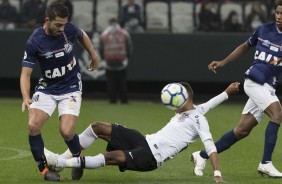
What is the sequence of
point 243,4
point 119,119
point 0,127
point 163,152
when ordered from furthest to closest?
point 243,4 < point 119,119 < point 0,127 < point 163,152

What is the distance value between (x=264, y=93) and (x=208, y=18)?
11.3m

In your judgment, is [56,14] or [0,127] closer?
[56,14]

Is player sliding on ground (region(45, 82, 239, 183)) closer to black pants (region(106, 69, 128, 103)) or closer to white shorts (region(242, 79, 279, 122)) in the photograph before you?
white shorts (region(242, 79, 279, 122))

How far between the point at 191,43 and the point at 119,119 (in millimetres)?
4664

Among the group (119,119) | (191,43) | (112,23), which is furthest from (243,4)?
(119,119)

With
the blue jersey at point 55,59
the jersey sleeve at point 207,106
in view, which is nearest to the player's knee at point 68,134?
the blue jersey at point 55,59

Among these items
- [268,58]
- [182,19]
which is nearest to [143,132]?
[268,58]

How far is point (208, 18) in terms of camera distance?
22.0 m

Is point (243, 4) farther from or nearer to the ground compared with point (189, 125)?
nearer to the ground

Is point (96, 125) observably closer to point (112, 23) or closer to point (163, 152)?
point (163, 152)

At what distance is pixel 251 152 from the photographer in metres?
13.2

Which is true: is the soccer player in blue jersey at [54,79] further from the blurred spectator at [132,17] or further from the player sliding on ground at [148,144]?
the blurred spectator at [132,17]

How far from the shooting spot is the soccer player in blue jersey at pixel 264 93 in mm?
10828

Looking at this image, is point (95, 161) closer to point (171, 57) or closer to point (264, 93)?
point (264, 93)
